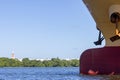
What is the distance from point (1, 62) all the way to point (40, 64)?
39.0 ft

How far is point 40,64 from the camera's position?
10538cm

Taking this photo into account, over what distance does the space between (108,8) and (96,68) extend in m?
3.80

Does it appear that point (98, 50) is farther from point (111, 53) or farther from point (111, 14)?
point (111, 14)

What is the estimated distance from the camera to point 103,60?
23.7 metres

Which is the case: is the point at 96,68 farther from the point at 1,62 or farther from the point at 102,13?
the point at 1,62

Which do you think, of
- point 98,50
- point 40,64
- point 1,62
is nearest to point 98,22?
point 98,50

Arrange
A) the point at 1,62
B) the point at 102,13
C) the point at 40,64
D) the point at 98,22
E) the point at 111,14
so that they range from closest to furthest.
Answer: the point at 111,14, the point at 102,13, the point at 98,22, the point at 1,62, the point at 40,64

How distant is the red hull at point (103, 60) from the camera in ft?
76.0

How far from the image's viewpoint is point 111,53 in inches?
932

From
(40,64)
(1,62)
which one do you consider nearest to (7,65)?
(1,62)

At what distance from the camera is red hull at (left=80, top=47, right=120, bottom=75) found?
23156 mm

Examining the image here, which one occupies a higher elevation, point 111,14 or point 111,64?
point 111,14

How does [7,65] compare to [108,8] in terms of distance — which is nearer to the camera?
[108,8]

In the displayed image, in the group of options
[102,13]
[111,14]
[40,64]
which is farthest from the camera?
[40,64]
